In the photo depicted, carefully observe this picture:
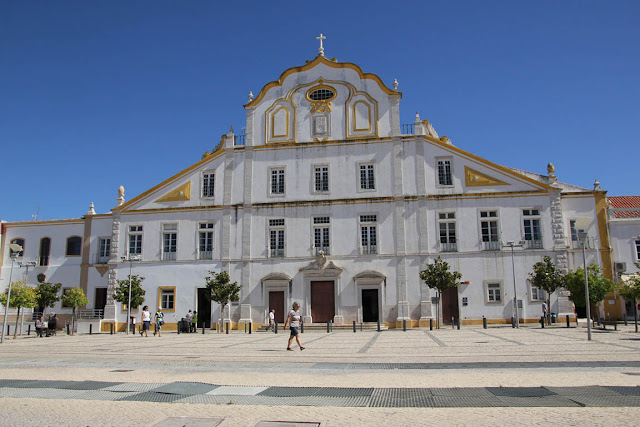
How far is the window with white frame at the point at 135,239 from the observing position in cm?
3850

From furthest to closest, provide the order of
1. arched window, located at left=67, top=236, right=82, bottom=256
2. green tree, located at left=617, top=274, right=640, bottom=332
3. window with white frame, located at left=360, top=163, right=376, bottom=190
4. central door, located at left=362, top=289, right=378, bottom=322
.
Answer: arched window, located at left=67, top=236, right=82, bottom=256 → window with white frame, located at left=360, top=163, right=376, bottom=190 → central door, located at left=362, top=289, right=378, bottom=322 → green tree, located at left=617, top=274, right=640, bottom=332

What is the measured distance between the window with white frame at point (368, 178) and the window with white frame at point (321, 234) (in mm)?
3386

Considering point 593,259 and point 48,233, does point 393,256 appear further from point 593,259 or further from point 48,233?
point 48,233

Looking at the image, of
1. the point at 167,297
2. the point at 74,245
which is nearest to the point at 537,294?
the point at 167,297

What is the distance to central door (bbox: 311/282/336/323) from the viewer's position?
3534 cm

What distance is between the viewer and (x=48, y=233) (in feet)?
137

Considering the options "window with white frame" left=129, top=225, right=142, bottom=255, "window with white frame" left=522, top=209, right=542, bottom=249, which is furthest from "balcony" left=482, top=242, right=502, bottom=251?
"window with white frame" left=129, top=225, right=142, bottom=255

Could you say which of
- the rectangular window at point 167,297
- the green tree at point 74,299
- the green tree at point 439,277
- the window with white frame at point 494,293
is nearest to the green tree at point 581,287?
the window with white frame at point 494,293

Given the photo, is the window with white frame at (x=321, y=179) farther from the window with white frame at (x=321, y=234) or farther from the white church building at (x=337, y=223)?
the window with white frame at (x=321, y=234)

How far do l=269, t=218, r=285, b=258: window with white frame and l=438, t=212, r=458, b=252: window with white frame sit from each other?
418 inches

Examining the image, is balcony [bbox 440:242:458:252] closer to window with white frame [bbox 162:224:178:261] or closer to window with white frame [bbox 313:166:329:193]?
window with white frame [bbox 313:166:329:193]

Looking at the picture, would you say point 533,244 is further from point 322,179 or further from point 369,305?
point 322,179

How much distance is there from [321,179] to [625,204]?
23742mm

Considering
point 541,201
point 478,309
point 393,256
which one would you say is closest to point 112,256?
point 393,256
